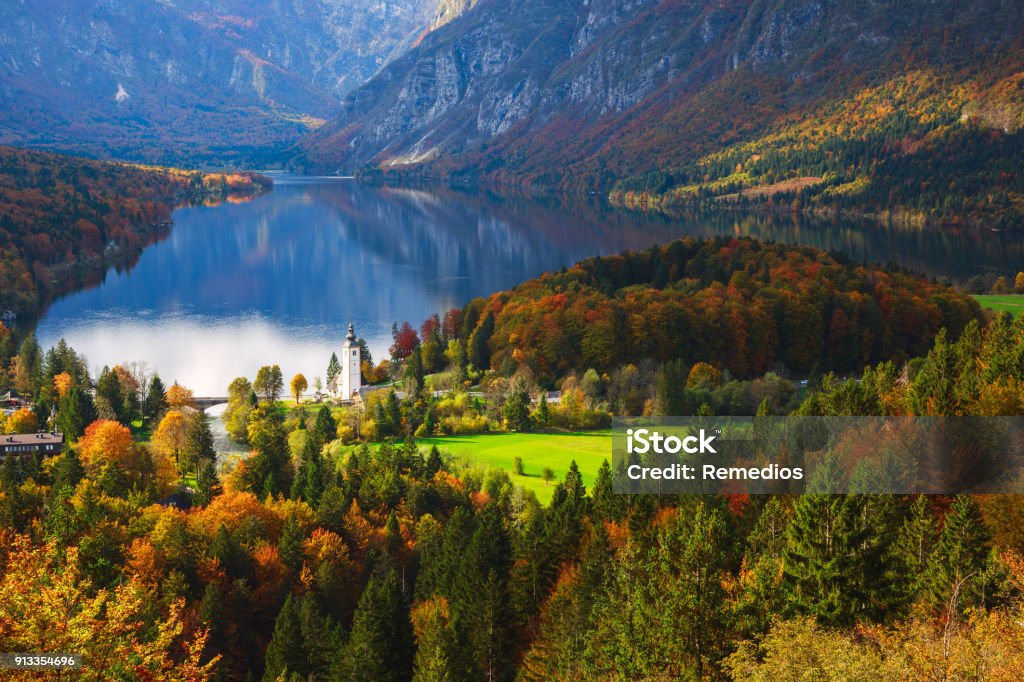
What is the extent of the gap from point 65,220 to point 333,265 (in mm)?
28742

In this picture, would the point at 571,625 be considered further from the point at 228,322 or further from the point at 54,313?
the point at 54,313

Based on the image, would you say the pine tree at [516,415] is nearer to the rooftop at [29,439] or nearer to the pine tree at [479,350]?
the pine tree at [479,350]

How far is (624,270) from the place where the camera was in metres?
75.1

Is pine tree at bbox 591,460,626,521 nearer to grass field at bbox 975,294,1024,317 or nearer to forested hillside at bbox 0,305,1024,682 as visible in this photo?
forested hillside at bbox 0,305,1024,682

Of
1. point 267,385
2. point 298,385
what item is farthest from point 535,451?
point 267,385

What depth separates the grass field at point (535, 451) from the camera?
1504 inches

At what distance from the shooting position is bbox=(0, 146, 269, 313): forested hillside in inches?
3452

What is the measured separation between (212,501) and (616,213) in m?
132

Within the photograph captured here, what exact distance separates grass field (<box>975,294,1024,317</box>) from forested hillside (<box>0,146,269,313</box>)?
68.9 metres

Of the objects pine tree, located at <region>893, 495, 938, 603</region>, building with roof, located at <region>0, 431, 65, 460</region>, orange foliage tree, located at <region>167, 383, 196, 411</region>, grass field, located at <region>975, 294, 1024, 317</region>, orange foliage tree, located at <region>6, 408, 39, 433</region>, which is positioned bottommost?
pine tree, located at <region>893, 495, 938, 603</region>

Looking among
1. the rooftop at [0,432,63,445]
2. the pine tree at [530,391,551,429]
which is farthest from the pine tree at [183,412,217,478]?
the pine tree at [530,391,551,429]

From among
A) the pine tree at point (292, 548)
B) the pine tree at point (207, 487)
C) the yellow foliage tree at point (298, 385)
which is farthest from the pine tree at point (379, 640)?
the yellow foliage tree at point (298, 385)

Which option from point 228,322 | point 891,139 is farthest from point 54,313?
point 891,139

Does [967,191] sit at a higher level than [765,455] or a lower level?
higher
